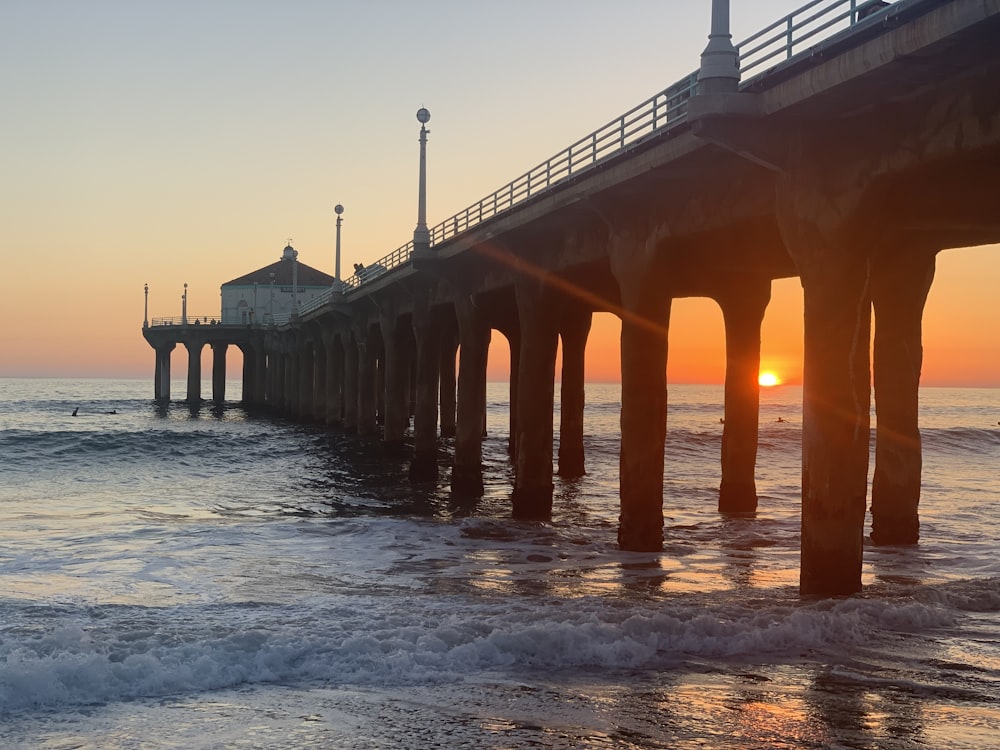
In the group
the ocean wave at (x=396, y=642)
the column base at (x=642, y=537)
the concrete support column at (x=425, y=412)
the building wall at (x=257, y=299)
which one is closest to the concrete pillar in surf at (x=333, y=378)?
the concrete support column at (x=425, y=412)

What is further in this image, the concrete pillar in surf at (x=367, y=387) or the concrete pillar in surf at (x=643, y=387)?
the concrete pillar in surf at (x=367, y=387)

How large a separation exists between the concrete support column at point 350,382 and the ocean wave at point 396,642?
4574 cm

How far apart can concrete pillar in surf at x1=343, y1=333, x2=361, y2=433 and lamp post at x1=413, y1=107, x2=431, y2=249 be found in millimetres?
24806

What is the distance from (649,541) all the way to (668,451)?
3838cm

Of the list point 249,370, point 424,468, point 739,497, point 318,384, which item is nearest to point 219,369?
point 249,370

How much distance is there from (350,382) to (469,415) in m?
32.6

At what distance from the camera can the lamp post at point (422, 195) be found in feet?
108

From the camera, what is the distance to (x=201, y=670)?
1116 cm

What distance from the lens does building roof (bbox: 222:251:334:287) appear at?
11700 centimetres

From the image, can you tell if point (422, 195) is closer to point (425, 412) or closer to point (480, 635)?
point (425, 412)

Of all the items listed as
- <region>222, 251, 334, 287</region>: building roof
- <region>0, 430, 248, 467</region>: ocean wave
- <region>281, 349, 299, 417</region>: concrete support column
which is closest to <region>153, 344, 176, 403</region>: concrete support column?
<region>222, 251, 334, 287</region>: building roof

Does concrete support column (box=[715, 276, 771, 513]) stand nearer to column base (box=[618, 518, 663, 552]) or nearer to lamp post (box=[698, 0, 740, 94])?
column base (box=[618, 518, 663, 552])

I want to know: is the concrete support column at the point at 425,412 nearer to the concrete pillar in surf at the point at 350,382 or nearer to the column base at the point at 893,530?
the column base at the point at 893,530

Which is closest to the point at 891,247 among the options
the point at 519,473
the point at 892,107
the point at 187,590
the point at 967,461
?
the point at 892,107
